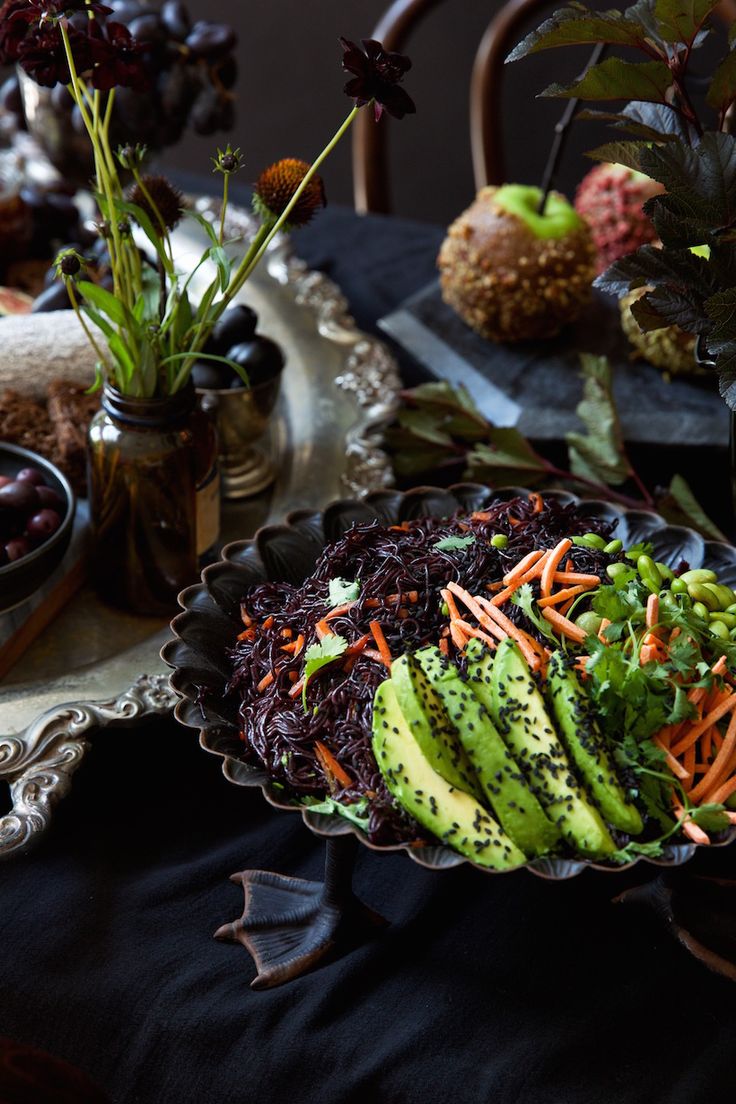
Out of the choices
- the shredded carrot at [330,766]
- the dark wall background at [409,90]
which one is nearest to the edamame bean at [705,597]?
the shredded carrot at [330,766]

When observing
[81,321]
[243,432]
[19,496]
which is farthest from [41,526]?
[243,432]

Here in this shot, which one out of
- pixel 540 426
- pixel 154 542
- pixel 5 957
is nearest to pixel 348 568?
pixel 154 542

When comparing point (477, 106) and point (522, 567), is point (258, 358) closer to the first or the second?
point (522, 567)

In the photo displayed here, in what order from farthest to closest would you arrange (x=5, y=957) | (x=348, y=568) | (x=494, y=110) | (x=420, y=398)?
(x=494, y=110), (x=420, y=398), (x=348, y=568), (x=5, y=957)

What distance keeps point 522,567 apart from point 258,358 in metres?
0.55

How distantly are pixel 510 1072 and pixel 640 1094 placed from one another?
100 mm

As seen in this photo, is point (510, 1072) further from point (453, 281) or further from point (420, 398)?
Result: point (453, 281)

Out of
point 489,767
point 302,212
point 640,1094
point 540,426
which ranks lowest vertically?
point 640,1094

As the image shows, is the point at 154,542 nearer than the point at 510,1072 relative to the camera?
No

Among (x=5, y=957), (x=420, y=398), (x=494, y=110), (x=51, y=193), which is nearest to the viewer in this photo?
(x=5, y=957)

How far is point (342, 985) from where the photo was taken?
929mm

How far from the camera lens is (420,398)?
1511mm

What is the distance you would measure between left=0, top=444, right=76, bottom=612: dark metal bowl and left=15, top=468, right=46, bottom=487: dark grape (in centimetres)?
2

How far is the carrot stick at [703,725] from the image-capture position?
85 centimetres
